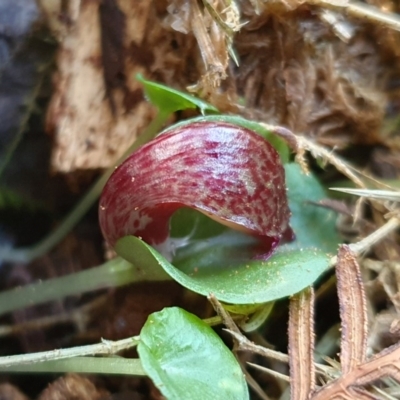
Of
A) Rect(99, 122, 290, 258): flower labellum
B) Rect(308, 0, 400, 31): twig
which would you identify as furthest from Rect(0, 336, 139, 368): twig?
Rect(308, 0, 400, 31): twig

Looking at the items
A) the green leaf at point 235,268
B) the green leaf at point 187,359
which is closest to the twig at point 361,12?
the green leaf at point 235,268

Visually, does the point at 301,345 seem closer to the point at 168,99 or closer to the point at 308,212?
the point at 308,212

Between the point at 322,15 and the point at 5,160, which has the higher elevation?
the point at 322,15

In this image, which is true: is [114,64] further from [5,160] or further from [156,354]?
[156,354]

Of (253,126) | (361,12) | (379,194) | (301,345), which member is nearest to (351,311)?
(301,345)

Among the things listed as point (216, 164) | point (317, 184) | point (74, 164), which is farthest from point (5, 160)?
point (317, 184)

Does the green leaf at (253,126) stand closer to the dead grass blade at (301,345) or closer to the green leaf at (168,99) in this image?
the green leaf at (168,99)
